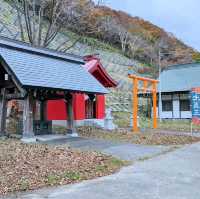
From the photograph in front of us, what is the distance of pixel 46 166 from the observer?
25.3 feet

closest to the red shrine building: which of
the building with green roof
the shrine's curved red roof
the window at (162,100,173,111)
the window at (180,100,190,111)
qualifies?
the shrine's curved red roof

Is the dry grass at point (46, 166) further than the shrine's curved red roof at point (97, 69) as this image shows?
No

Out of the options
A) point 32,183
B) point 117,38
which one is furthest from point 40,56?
point 117,38

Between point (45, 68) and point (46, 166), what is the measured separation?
20.1 ft

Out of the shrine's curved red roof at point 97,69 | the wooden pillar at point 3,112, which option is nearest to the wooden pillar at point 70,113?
the wooden pillar at point 3,112

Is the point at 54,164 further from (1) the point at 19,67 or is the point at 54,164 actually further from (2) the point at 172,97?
(2) the point at 172,97

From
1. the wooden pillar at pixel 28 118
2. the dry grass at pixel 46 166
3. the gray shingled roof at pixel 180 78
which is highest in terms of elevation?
the gray shingled roof at pixel 180 78

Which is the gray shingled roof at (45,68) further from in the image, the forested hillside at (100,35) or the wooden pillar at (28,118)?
the forested hillside at (100,35)

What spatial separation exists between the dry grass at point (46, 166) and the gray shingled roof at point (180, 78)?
23035 millimetres

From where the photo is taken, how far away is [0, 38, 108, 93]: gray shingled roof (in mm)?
11680

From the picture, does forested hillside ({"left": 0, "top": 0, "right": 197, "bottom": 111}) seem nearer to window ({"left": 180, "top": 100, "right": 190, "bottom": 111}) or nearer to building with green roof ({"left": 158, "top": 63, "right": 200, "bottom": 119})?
building with green roof ({"left": 158, "top": 63, "right": 200, "bottom": 119})

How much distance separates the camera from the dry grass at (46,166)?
6608mm

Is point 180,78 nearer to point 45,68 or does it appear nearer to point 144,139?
point 144,139

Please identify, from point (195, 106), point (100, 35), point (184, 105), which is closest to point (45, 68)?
point (195, 106)
